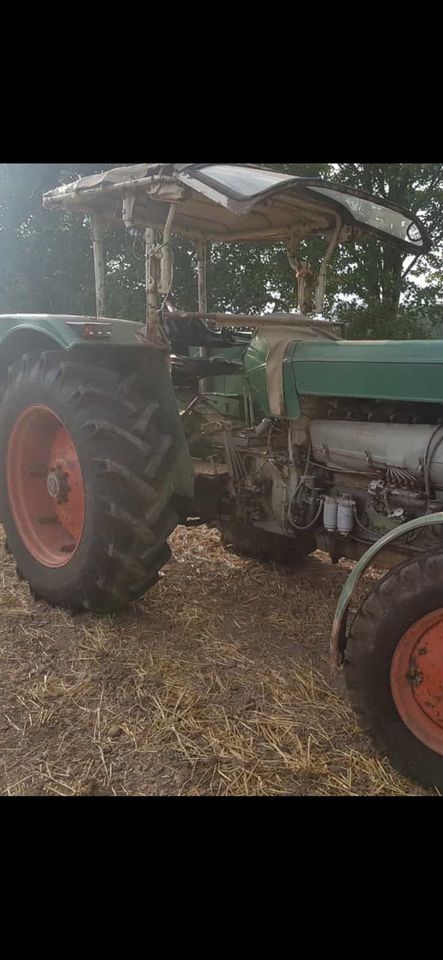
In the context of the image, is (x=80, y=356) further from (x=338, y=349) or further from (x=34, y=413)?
(x=338, y=349)

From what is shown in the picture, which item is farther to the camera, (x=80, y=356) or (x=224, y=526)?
(x=224, y=526)

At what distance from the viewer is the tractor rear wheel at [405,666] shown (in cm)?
200

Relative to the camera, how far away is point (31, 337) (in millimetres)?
3346

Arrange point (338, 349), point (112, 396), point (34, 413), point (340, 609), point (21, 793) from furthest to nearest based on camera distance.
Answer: point (34, 413) < point (112, 396) < point (338, 349) < point (340, 609) < point (21, 793)

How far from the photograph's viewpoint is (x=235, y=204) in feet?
8.58

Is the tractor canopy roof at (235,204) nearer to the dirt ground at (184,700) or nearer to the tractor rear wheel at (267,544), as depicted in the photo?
the tractor rear wheel at (267,544)

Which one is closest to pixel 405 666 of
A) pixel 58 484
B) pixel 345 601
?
pixel 345 601

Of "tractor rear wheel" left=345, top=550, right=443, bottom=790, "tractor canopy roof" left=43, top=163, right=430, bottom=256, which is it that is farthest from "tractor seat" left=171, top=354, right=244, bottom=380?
"tractor rear wheel" left=345, top=550, right=443, bottom=790

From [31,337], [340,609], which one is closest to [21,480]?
[31,337]

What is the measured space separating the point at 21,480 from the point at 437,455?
217cm

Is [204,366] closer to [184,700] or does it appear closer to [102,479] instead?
[102,479]

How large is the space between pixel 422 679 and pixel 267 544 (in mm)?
1883

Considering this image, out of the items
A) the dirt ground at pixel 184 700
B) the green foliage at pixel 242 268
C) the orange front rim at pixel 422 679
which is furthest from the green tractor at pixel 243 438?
the green foliage at pixel 242 268

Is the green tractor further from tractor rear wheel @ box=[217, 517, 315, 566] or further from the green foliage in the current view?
the green foliage
